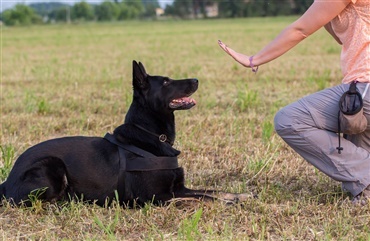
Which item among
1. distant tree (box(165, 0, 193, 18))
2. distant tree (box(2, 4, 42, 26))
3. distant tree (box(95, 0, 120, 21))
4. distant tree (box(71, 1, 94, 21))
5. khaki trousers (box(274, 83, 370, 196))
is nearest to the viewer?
khaki trousers (box(274, 83, 370, 196))

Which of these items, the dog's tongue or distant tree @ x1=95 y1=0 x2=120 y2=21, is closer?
the dog's tongue

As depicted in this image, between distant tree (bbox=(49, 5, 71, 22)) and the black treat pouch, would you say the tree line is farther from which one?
the black treat pouch

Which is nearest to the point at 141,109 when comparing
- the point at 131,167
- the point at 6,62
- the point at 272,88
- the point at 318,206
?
the point at 131,167

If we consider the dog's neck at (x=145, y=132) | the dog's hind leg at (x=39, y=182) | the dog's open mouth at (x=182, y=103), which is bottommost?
the dog's hind leg at (x=39, y=182)

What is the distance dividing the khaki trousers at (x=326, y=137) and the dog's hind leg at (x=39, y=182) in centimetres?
167

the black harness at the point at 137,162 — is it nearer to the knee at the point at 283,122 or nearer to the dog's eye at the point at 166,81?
the dog's eye at the point at 166,81

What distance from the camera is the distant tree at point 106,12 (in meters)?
85.2

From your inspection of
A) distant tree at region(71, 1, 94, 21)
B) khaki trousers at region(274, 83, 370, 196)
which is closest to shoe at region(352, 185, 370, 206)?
khaki trousers at region(274, 83, 370, 196)

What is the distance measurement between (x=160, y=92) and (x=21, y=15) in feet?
258

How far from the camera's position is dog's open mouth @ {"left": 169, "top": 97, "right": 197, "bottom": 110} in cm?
454

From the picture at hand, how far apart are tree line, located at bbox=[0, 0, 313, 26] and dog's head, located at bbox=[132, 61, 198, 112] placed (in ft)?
156

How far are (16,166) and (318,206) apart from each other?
2.21m

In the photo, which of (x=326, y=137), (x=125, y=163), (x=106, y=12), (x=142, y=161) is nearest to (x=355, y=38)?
(x=326, y=137)

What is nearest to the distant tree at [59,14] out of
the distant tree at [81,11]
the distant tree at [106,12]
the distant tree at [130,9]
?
the distant tree at [81,11]
